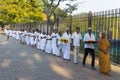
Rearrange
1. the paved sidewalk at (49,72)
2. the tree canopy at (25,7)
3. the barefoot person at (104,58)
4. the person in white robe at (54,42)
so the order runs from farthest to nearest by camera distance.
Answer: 1. the tree canopy at (25,7)
2. the person in white robe at (54,42)
3. the barefoot person at (104,58)
4. the paved sidewalk at (49,72)

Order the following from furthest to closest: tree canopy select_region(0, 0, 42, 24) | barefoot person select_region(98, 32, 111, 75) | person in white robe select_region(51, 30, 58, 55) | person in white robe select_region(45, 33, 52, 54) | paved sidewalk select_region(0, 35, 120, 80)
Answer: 1. tree canopy select_region(0, 0, 42, 24)
2. person in white robe select_region(45, 33, 52, 54)
3. person in white robe select_region(51, 30, 58, 55)
4. barefoot person select_region(98, 32, 111, 75)
5. paved sidewalk select_region(0, 35, 120, 80)

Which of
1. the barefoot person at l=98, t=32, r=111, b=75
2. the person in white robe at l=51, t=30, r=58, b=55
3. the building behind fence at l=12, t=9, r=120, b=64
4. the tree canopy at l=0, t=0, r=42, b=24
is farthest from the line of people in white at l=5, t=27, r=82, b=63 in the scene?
the tree canopy at l=0, t=0, r=42, b=24

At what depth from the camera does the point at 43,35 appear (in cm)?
2488

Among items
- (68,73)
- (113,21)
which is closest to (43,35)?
(113,21)

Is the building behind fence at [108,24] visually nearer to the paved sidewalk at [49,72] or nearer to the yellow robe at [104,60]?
the paved sidewalk at [49,72]

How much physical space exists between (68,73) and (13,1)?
34603 mm

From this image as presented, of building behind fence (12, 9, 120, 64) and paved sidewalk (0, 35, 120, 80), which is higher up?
building behind fence (12, 9, 120, 64)

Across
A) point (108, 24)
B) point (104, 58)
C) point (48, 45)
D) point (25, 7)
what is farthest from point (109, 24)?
point (25, 7)

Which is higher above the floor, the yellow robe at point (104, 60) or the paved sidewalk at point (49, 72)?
the yellow robe at point (104, 60)

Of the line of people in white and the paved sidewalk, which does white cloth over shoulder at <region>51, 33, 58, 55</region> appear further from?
the paved sidewalk

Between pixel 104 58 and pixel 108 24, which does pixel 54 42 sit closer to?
pixel 108 24

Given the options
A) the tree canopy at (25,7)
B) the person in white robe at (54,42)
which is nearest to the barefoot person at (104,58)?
the person in white robe at (54,42)

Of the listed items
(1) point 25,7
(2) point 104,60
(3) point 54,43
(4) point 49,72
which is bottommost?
(4) point 49,72

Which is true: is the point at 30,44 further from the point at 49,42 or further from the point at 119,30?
the point at 119,30
